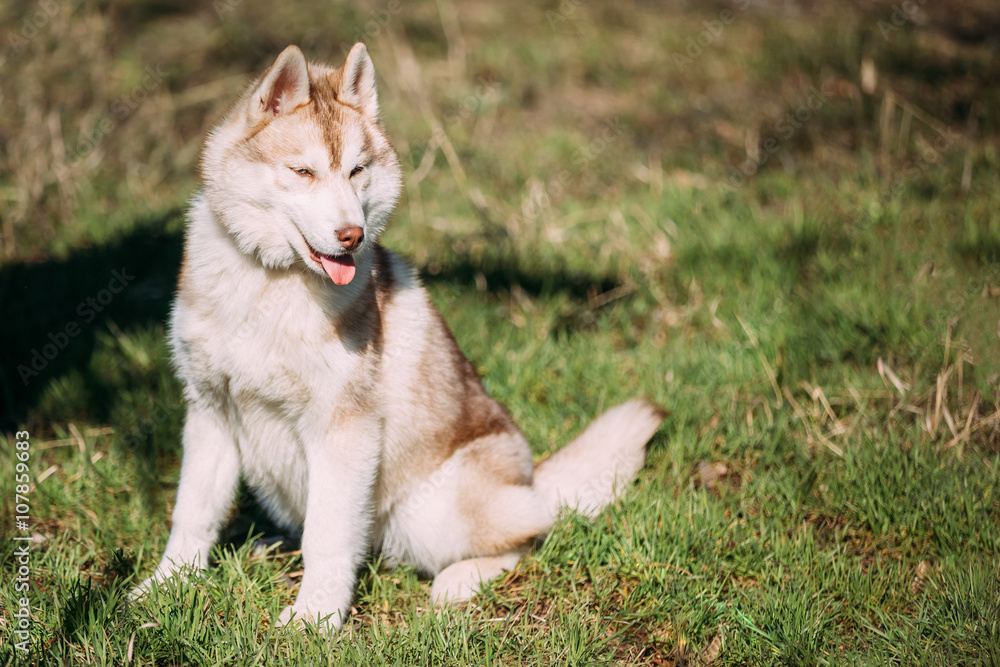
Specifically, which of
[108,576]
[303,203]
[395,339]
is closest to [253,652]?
[108,576]

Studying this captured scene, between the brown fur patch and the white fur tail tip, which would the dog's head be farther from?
the white fur tail tip

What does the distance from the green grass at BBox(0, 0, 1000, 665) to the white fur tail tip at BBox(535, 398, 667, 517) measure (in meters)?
0.14

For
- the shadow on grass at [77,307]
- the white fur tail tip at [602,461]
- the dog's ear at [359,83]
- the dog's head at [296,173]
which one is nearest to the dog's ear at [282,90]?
the dog's head at [296,173]

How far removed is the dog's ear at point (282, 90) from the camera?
239 centimetres

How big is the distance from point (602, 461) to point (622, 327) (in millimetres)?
1450

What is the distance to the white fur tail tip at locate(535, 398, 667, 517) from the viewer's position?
3.14 m

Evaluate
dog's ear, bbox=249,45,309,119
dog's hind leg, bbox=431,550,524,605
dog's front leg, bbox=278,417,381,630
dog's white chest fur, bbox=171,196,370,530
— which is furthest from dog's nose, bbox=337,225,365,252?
dog's hind leg, bbox=431,550,524,605

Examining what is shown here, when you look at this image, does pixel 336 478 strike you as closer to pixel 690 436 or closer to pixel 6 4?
pixel 690 436

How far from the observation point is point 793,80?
7.02 meters

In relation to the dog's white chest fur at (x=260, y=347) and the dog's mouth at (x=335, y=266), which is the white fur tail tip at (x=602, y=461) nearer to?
the dog's white chest fur at (x=260, y=347)

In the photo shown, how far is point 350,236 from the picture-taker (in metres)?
2.31

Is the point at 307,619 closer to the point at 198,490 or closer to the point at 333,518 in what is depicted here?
the point at 333,518

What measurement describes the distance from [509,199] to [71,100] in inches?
149

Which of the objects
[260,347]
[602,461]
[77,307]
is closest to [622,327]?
[602,461]
